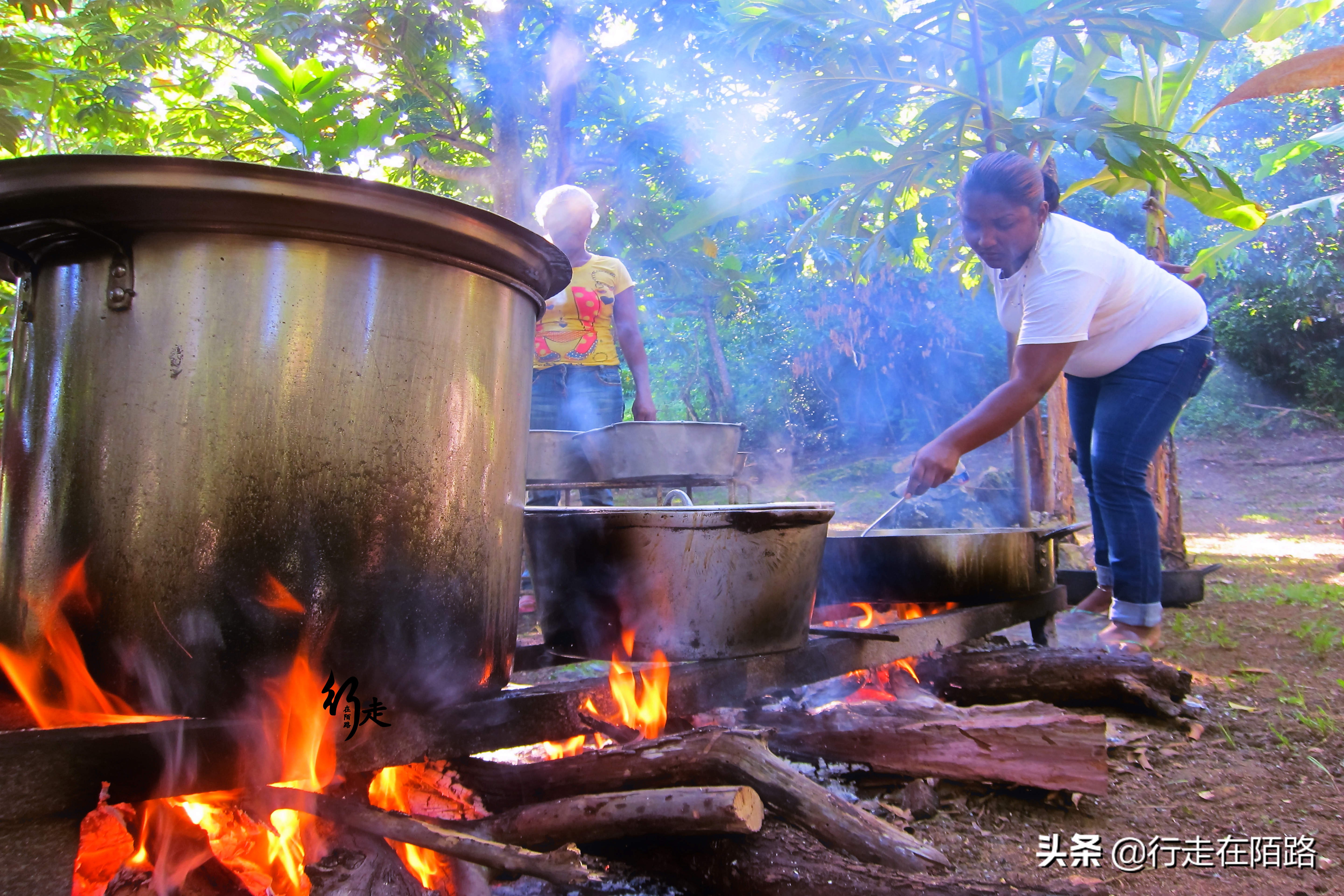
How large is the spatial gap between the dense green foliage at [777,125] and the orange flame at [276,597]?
Answer: 87 centimetres

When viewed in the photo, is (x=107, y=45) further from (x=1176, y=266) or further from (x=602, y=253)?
(x=1176, y=266)

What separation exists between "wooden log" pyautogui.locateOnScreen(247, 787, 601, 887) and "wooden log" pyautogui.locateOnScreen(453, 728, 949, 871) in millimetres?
202

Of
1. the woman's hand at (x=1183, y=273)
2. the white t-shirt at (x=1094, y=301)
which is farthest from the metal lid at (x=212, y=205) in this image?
the woman's hand at (x=1183, y=273)

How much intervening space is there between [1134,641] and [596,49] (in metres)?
7.94

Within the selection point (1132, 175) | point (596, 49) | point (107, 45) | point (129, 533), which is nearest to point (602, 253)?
point (596, 49)

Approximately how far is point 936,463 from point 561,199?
8.15 feet

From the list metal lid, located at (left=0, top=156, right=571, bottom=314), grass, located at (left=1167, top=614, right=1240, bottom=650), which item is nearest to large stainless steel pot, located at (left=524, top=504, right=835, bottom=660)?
metal lid, located at (left=0, top=156, right=571, bottom=314)

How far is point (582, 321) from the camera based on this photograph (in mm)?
4262

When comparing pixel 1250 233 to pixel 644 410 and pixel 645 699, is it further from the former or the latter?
pixel 645 699

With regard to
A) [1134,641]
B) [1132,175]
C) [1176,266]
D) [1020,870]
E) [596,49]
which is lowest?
[1020,870]

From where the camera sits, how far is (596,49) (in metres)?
8.59

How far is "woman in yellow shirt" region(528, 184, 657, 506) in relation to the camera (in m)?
4.21

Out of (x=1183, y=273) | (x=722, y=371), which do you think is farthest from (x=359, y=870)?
(x=722, y=371)

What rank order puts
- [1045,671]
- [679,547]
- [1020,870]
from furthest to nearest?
[1045,671]
[679,547]
[1020,870]
